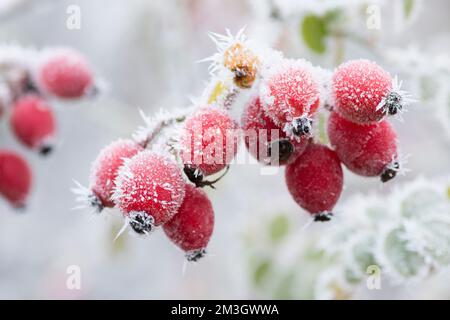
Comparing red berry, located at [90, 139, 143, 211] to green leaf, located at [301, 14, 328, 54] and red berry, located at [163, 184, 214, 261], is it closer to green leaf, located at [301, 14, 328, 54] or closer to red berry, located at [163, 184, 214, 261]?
red berry, located at [163, 184, 214, 261]

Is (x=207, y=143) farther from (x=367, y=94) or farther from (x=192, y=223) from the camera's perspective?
(x=367, y=94)

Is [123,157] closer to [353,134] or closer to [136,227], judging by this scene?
[136,227]

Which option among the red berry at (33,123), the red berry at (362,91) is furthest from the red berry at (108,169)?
the red berry at (33,123)

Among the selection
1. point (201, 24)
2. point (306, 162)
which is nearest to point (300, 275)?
point (306, 162)

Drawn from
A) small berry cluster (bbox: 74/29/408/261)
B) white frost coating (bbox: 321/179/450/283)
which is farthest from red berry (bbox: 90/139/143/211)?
white frost coating (bbox: 321/179/450/283)

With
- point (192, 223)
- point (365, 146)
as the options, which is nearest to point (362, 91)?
point (365, 146)

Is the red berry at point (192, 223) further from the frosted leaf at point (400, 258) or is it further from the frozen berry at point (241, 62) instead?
the frosted leaf at point (400, 258)

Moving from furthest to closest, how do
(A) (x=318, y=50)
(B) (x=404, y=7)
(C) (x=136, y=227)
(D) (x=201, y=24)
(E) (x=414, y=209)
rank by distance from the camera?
(D) (x=201, y=24)
(A) (x=318, y=50)
(B) (x=404, y=7)
(E) (x=414, y=209)
(C) (x=136, y=227)
